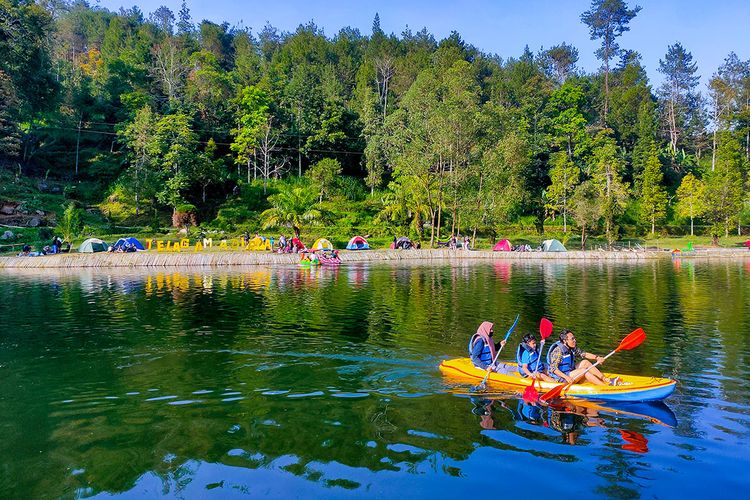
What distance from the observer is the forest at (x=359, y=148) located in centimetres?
5331

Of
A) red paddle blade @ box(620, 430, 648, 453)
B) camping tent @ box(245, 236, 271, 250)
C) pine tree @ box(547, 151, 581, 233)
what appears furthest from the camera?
pine tree @ box(547, 151, 581, 233)

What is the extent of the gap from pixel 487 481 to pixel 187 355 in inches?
394

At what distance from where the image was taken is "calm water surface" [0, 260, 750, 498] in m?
8.78

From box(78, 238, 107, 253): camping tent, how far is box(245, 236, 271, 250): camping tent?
442 inches

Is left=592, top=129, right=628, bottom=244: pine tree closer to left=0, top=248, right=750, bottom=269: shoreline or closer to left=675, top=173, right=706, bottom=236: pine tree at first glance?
left=675, top=173, right=706, bottom=236: pine tree

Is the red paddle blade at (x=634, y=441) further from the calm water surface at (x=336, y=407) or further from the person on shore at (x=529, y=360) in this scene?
the person on shore at (x=529, y=360)

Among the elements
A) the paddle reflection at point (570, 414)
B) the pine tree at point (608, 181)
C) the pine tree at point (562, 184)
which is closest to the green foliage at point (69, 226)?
the paddle reflection at point (570, 414)

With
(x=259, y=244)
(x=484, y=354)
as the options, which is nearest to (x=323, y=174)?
(x=259, y=244)

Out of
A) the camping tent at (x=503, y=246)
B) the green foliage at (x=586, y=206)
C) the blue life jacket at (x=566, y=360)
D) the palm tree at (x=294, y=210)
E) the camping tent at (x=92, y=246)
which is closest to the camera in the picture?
the blue life jacket at (x=566, y=360)

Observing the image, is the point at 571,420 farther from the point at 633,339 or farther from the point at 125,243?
the point at 125,243

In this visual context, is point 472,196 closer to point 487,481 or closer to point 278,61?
point 487,481

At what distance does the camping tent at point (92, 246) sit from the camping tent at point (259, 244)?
11229 mm

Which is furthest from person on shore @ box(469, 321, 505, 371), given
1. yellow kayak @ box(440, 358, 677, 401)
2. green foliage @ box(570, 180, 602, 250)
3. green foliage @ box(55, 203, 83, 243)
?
green foliage @ box(570, 180, 602, 250)

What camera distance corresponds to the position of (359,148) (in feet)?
253
